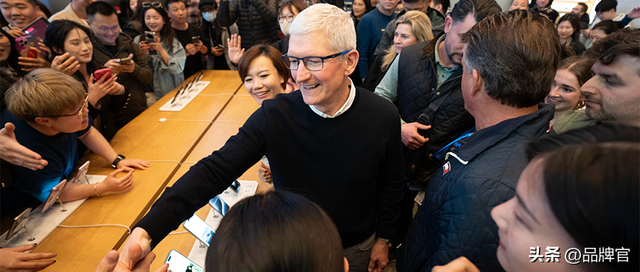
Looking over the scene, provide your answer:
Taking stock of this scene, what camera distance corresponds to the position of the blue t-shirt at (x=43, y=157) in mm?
1543

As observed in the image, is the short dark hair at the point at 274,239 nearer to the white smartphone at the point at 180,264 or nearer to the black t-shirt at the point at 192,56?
the white smartphone at the point at 180,264

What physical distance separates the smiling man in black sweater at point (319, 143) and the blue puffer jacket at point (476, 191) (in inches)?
10.0

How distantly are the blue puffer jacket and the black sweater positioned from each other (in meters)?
0.26

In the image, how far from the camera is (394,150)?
1.18 m

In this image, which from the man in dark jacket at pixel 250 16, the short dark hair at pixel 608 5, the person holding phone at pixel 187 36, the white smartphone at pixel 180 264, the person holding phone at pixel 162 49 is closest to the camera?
the white smartphone at pixel 180 264

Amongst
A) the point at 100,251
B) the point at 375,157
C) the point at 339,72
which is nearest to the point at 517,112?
the point at 375,157

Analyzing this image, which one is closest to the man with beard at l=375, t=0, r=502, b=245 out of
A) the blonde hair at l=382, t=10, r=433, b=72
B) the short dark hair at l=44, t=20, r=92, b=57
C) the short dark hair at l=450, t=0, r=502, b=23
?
the short dark hair at l=450, t=0, r=502, b=23

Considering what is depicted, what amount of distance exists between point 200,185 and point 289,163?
0.31m

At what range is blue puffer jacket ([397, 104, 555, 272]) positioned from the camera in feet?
2.66

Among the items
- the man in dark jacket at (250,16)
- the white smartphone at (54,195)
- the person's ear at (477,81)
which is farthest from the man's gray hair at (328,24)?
the man in dark jacket at (250,16)

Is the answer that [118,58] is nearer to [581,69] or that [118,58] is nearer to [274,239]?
[274,239]

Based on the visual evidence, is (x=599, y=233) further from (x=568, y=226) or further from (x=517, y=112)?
(x=517, y=112)

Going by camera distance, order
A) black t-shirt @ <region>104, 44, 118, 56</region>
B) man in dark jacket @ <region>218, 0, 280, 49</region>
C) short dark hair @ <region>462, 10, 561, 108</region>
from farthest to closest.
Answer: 1. man in dark jacket @ <region>218, 0, 280, 49</region>
2. black t-shirt @ <region>104, 44, 118, 56</region>
3. short dark hair @ <region>462, 10, 561, 108</region>

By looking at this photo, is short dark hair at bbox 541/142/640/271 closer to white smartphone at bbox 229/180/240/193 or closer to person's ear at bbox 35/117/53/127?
white smartphone at bbox 229/180/240/193
